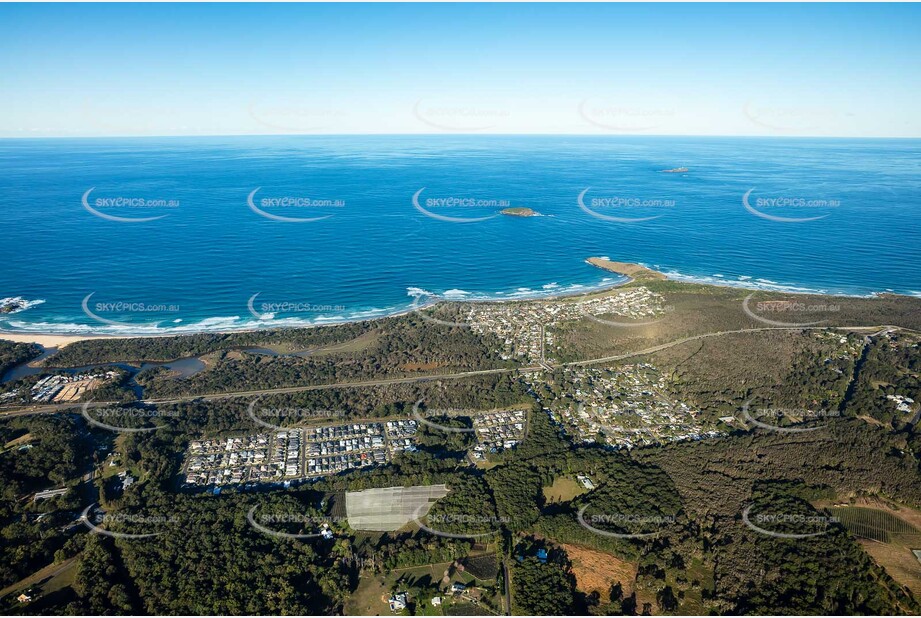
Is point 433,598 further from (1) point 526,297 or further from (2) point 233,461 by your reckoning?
(1) point 526,297

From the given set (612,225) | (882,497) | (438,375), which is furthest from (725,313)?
(612,225)

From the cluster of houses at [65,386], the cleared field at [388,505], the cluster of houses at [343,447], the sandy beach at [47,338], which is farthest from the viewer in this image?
the sandy beach at [47,338]

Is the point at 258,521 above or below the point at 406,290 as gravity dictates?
below

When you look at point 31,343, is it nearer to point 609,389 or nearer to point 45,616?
point 45,616

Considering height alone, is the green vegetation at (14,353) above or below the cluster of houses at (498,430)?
above

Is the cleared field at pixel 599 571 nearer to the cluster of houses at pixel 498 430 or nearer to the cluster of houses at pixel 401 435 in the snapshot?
the cluster of houses at pixel 498 430

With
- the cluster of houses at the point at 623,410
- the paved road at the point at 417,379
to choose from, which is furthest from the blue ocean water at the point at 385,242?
the cluster of houses at the point at 623,410
